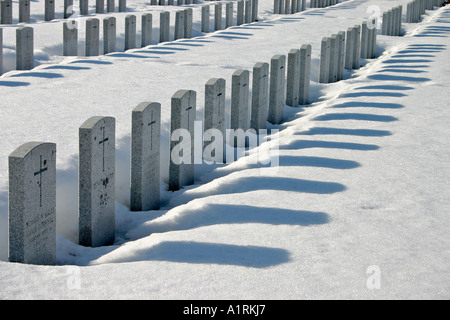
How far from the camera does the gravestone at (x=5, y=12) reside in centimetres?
1773

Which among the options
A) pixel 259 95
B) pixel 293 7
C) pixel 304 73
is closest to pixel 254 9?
pixel 293 7

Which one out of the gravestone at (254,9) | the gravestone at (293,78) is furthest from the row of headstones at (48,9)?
the gravestone at (293,78)

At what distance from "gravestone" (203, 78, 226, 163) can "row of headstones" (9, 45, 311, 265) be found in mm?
11

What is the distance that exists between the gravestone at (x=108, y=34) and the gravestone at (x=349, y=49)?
483cm

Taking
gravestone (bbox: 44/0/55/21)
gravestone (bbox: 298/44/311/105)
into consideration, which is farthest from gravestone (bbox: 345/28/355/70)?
gravestone (bbox: 44/0/55/21)

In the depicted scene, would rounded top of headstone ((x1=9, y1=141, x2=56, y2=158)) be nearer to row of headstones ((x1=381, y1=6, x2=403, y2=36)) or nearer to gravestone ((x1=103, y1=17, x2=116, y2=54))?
gravestone ((x1=103, y1=17, x2=116, y2=54))

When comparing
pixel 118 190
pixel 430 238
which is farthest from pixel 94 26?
pixel 430 238

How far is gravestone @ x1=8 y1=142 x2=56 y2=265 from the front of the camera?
5.21m

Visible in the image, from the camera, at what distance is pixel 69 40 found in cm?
1539

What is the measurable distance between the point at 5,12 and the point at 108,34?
3.44m

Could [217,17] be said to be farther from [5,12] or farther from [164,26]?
[5,12]

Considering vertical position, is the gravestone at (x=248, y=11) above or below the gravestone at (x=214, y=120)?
above

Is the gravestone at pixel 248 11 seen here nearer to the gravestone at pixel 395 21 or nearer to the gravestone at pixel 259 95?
the gravestone at pixel 395 21
